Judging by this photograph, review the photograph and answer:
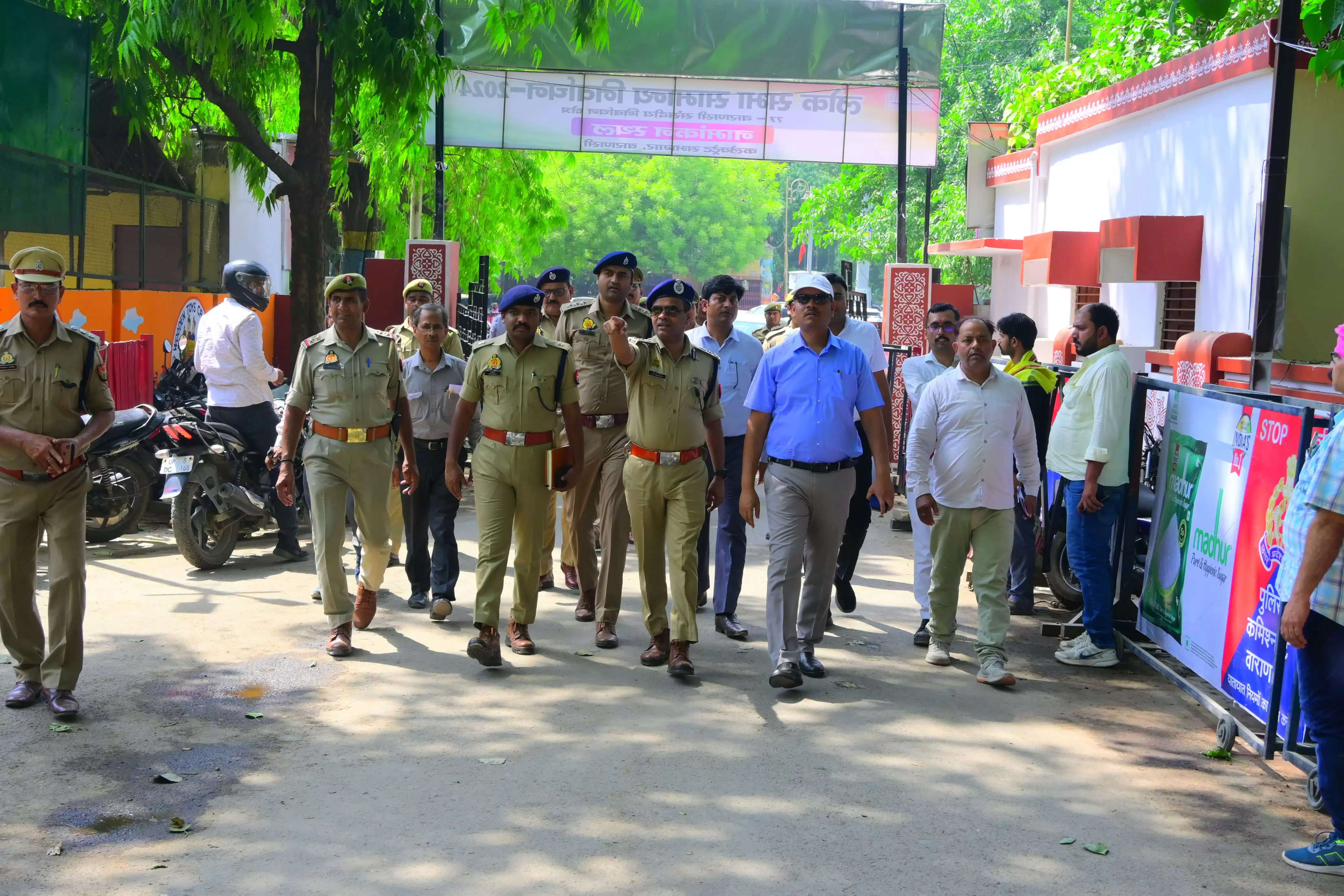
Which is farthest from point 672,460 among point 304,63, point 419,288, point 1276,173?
point 304,63

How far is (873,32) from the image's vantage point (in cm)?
1620

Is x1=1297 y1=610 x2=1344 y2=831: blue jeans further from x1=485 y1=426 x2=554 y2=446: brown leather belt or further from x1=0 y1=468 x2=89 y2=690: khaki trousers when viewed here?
x1=0 y1=468 x2=89 y2=690: khaki trousers

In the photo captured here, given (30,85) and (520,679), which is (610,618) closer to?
(520,679)

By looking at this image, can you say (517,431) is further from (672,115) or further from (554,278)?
(672,115)

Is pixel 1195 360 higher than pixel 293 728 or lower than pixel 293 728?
higher

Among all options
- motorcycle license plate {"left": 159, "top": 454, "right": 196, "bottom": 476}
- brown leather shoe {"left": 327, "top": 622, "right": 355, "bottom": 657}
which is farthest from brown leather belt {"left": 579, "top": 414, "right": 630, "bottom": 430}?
motorcycle license plate {"left": 159, "top": 454, "right": 196, "bottom": 476}

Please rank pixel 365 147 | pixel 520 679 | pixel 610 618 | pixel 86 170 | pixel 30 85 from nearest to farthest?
1. pixel 520 679
2. pixel 610 618
3. pixel 30 85
4. pixel 86 170
5. pixel 365 147

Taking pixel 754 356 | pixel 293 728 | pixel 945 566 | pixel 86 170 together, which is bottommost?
pixel 293 728

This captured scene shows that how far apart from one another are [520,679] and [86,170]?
8.78 metres

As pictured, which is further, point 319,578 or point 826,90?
point 826,90

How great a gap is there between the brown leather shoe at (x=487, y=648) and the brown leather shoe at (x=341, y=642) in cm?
71

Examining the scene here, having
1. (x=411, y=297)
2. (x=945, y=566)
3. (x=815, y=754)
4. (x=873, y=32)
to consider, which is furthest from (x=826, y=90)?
(x=815, y=754)

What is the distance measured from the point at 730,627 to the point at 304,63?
307 inches

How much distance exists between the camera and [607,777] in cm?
532
